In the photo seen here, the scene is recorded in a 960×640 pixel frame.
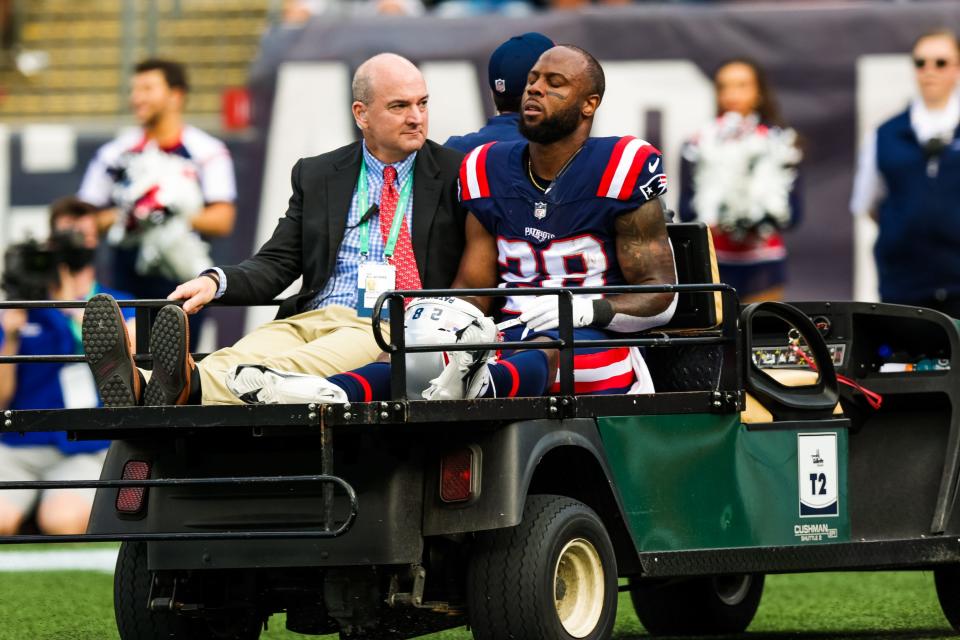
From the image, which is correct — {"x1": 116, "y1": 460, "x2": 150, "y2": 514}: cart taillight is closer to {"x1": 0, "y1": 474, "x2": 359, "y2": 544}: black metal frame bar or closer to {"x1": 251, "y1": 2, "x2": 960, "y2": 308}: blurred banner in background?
{"x1": 0, "y1": 474, "x2": 359, "y2": 544}: black metal frame bar

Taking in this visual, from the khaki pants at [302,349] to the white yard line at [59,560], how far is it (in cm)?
380

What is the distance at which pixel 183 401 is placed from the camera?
20.6 ft

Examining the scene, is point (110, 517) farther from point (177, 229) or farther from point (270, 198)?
point (270, 198)

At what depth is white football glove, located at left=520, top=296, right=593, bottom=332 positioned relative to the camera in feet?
22.2

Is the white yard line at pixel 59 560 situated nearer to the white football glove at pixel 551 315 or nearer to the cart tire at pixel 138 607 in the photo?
the cart tire at pixel 138 607

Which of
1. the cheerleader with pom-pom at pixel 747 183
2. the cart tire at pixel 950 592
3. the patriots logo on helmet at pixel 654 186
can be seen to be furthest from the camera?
the cheerleader with pom-pom at pixel 747 183

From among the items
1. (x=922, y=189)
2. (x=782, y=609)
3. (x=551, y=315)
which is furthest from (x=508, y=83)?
(x=922, y=189)

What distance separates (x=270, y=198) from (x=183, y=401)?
744 cm

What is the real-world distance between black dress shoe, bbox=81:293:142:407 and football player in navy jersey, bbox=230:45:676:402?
1.21 metres

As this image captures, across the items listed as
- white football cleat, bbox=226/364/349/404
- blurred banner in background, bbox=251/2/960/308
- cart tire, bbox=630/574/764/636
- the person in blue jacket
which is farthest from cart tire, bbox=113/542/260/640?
blurred banner in background, bbox=251/2/960/308

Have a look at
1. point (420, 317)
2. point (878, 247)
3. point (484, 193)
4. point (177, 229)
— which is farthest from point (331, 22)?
point (420, 317)

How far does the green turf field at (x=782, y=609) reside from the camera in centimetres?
813

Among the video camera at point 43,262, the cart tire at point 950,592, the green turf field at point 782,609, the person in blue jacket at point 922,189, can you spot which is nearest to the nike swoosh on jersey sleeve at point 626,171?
the green turf field at point 782,609

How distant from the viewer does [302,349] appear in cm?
665
